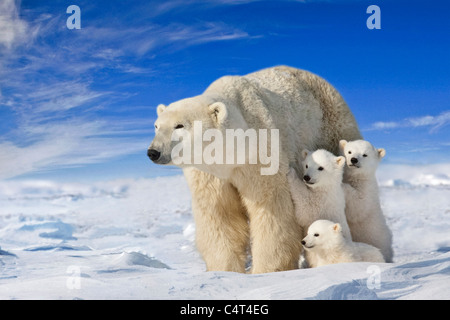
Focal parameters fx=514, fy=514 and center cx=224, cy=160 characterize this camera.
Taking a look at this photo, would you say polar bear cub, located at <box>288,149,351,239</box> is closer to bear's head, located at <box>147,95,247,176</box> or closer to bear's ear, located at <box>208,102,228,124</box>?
bear's head, located at <box>147,95,247,176</box>

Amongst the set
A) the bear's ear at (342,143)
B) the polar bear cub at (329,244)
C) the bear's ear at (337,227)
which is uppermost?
the bear's ear at (342,143)

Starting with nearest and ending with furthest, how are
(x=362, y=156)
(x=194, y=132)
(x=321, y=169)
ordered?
(x=194, y=132), (x=321, y=169), (x=362, y=156)

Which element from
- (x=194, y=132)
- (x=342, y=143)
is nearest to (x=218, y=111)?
(x=194, y=132)

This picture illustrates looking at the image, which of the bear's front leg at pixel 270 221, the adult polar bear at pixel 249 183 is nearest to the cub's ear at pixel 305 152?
the adult polar bear at pixel 249 183

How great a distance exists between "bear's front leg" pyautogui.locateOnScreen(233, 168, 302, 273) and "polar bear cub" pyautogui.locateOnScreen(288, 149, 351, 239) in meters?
0.11

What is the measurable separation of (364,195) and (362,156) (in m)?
0.53

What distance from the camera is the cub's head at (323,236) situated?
5.95 m

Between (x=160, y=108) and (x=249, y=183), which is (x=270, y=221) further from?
(x=160, y=108)

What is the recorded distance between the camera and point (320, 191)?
628 centimetres

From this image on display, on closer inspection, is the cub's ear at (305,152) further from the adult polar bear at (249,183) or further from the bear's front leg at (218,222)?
the bear's front leg at (218,222)

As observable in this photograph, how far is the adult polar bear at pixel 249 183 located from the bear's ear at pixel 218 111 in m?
0.01

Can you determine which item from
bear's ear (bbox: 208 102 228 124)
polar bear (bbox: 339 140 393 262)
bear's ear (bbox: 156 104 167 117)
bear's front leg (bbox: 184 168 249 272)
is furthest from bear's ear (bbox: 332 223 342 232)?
bear's ear (bbox: 156 104 167 117)
